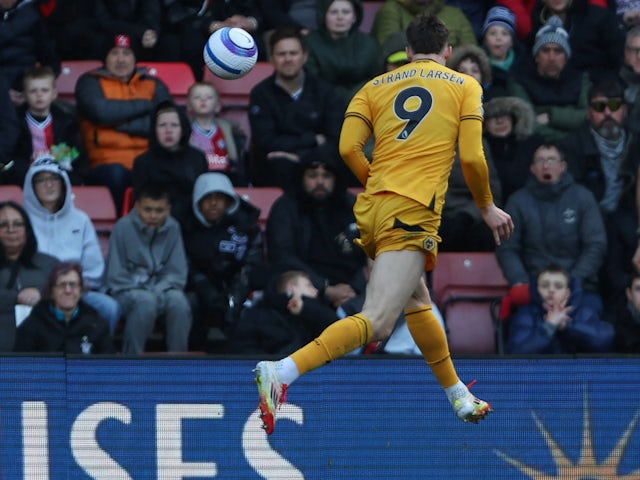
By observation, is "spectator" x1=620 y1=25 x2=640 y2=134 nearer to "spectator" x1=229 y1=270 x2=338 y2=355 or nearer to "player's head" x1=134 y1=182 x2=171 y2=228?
"spectator" x1=229 y1=270 x2=338 y2=355

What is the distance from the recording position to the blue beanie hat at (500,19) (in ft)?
44.6

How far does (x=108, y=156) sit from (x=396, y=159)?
4.59m

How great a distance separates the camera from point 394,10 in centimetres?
1372

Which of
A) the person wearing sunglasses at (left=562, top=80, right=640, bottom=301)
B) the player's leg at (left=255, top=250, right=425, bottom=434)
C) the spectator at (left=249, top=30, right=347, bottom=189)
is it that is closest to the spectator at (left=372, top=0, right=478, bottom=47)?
the spectator at (left=249, top=30, right=347, bottom=189)

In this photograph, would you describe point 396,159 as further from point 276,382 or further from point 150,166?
point 150,166

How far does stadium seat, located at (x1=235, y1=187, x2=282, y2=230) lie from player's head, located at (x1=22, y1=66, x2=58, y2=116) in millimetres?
1534

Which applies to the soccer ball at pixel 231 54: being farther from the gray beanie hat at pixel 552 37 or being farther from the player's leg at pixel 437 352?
the gray beanie hat at pixel 552 37

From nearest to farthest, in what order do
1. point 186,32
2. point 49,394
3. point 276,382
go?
point 276,382, point 49,394, point 186,32

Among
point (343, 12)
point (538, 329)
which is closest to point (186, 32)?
point (343, 12)

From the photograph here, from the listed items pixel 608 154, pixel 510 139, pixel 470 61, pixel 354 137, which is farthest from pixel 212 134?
pixel 354 137

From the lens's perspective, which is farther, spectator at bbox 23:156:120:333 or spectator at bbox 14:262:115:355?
spectator at bbox 23:156:120:333

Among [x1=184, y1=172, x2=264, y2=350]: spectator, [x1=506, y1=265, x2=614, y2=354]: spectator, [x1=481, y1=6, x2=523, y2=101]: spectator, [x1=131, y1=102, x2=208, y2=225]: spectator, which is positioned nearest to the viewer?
[x1=506, y1=265, x2=614, y2=354]: spectator

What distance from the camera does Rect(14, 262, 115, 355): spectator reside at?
10852 millimetres

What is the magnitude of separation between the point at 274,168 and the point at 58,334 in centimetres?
259
